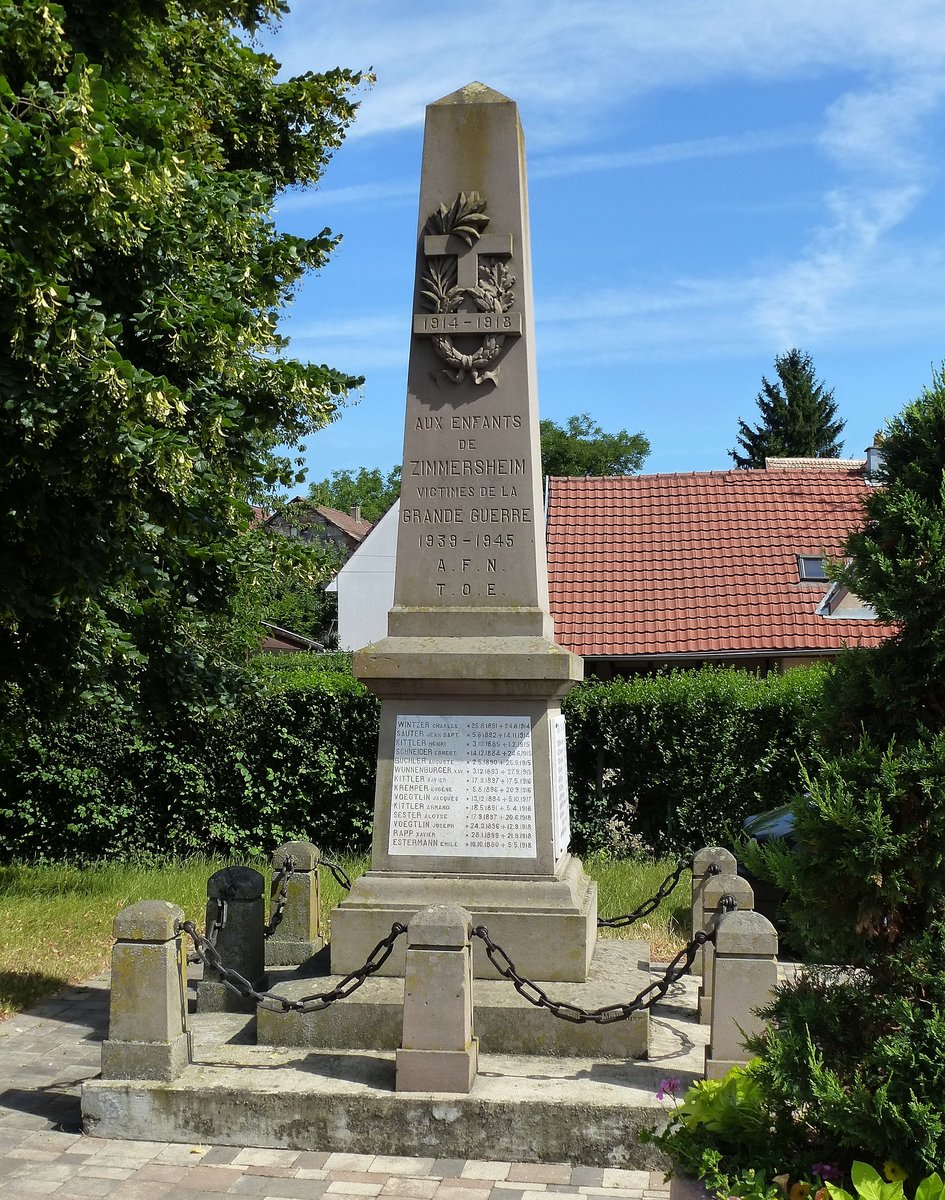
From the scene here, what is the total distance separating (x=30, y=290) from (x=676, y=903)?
758 cm

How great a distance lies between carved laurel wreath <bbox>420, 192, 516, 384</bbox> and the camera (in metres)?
7.07

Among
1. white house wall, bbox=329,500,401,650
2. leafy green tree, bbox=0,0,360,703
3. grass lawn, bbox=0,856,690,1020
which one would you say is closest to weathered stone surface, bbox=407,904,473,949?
leafy green tree, bbox=0,0,360,703

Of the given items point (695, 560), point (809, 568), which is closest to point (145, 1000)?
point (695, 560)

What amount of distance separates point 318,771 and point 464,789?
25.2ft

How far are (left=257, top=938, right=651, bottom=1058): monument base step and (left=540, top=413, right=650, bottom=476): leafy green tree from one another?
61467 millimetres

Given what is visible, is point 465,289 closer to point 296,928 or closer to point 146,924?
point 146,924

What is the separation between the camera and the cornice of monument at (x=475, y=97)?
727 cm

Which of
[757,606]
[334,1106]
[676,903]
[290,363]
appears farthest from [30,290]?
[757,606]

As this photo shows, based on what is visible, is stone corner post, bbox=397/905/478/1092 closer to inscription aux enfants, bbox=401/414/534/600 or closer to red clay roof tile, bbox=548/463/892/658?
inscription aux enfants, bbox=401/414/534/600

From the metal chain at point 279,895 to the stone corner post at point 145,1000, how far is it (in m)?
1.79

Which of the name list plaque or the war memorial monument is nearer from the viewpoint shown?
the war memorial monument

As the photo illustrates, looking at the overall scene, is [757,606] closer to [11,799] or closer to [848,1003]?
[11,799]

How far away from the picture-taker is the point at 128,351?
27.6 feet

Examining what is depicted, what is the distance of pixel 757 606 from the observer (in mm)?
20891
